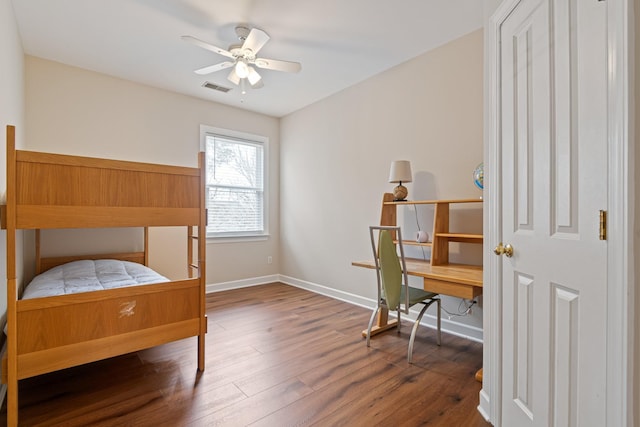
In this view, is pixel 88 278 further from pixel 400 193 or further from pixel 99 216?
pixel 400 193

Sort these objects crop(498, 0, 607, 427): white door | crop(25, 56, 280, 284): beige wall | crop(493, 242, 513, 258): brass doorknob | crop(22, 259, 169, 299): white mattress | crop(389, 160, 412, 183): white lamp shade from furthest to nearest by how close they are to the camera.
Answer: crop(25, 56, 280, 284): beige wall < crop(389, 160, 412, 183): white lamp shade < crop(22, 259, 169, 299): white mattress < crop(493, 242, 513, 258): brass doorknob < crop(498, 0, 607, 427): white door

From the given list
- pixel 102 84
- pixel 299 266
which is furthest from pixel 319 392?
pixel 102 84

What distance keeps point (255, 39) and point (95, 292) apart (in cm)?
211

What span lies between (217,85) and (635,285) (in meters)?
4.10

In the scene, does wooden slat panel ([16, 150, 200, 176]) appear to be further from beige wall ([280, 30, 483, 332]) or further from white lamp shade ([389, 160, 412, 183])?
beige wall ([280, 30, 483, 332])

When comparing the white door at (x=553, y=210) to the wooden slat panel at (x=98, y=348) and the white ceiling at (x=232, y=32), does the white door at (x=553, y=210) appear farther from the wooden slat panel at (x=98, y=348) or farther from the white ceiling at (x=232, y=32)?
the wooden slat panel at (x=98, y=348)

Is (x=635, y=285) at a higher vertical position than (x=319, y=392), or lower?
higher

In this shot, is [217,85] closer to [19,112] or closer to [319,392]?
[19,112]

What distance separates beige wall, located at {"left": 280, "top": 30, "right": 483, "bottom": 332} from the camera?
9.23 ft

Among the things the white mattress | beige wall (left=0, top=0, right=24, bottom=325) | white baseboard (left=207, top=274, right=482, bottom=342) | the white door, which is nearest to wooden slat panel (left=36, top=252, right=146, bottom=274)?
the white mattress

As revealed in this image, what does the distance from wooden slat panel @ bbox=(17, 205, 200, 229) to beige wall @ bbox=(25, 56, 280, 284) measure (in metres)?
2.05

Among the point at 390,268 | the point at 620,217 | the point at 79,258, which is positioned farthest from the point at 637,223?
the point at 79,258

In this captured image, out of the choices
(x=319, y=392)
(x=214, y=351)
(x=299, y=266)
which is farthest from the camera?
(x=299, y=266)

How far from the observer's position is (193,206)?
2.20 metres
